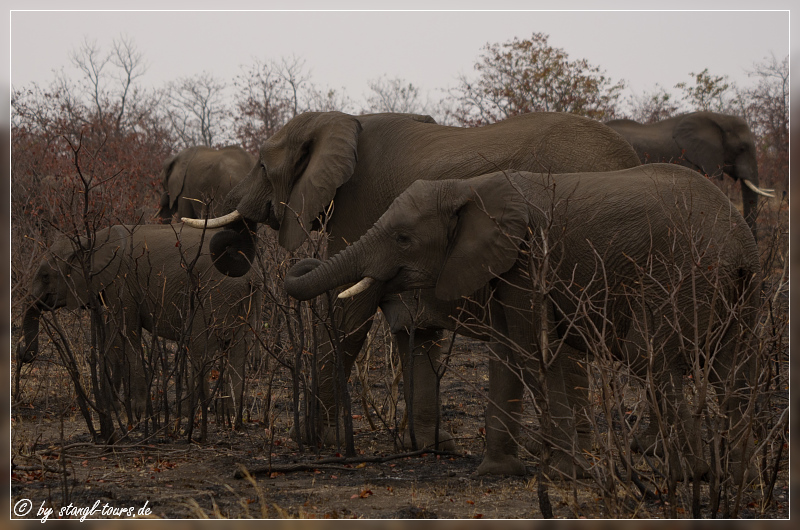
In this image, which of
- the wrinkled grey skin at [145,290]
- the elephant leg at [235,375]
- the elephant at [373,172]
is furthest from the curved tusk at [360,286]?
the wrinkled grey skin at [145,290]

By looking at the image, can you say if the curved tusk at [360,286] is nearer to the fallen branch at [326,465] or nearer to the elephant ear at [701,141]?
the fallen branch at [326,465]

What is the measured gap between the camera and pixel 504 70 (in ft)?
62.1

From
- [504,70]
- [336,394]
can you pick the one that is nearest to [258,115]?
[504,70]

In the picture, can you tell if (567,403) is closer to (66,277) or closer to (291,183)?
(291,183)

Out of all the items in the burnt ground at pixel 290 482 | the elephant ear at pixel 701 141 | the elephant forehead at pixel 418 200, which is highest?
the elephant ear at pixel 701 141

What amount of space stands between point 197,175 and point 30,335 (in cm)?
700

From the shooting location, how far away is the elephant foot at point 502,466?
562 cm

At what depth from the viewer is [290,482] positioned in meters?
5.43

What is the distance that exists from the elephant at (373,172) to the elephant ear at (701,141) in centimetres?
883

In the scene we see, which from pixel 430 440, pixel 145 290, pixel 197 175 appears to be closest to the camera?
pixel 430 440

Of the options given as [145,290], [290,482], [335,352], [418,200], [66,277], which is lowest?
[290,482]

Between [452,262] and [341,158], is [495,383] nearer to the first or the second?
[452,262]

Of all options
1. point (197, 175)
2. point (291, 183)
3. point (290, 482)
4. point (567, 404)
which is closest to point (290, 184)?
point (291, 183)

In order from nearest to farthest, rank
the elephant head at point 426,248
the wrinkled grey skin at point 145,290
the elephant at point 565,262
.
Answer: the elephant at point 565,262 → the elephant head at point 426,248 → the wrinkled grey skin at point 145,290
